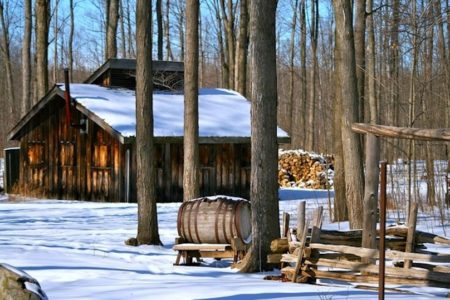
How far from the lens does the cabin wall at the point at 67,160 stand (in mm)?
25734

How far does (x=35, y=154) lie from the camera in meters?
29.1

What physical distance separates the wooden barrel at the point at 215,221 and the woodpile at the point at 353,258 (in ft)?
5.09

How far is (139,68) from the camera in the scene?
1506 centimetres

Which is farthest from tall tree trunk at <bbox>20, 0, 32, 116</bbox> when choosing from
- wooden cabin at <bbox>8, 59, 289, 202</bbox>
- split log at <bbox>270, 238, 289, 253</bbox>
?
split log at <bbox>270, 238, 289, 253</bbox>

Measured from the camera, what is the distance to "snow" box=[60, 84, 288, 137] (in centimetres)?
2502

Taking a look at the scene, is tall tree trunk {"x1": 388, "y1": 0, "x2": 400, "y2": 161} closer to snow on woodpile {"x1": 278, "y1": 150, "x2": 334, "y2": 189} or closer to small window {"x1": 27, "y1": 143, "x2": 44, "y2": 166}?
snow on woodpile {"x1": 278, "y1": 150, "x2": 334, "y2": 189}

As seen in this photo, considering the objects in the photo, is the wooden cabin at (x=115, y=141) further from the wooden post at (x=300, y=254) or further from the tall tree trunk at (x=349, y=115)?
the wooden post at (x=300, y=254)

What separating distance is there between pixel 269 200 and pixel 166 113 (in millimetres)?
15878

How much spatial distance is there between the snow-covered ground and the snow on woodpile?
12076 millimetres

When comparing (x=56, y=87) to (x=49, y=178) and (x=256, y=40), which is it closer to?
(x=49, y=178)

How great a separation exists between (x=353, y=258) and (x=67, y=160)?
17924mm

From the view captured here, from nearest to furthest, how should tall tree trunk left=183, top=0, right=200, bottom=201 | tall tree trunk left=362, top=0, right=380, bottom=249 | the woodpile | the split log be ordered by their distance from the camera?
tall tree trunk left=362, top=0, right=380, bottom=249 < the woodpile < the split log < tall tree trunk left=183, top=0, right=200, bottom=201

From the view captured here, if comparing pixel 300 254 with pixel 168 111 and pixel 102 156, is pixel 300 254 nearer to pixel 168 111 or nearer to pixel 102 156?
pixel 102 156

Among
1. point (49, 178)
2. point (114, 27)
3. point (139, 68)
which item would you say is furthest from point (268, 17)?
point (114, 27)
